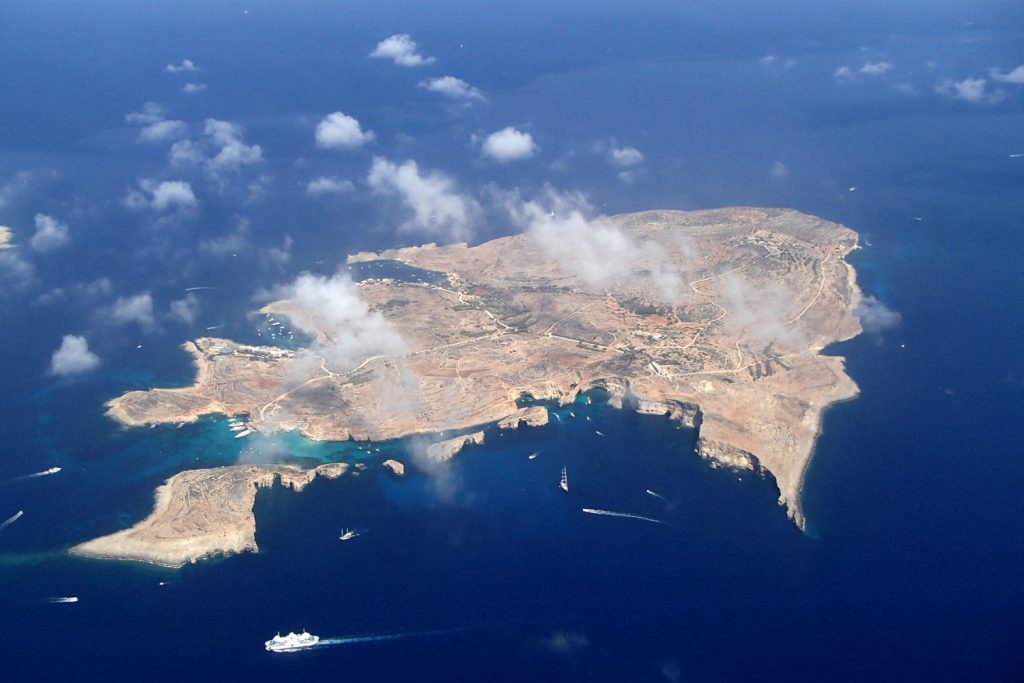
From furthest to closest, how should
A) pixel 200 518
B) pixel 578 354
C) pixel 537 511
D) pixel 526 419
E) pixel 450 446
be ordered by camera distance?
pixel 578 354 < pixel 526 419 < pixel 450 446 < pixel 537 511 < pixel 200 518

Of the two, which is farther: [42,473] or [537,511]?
[42,473]

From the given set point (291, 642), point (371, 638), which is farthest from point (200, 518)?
point (371, 638)

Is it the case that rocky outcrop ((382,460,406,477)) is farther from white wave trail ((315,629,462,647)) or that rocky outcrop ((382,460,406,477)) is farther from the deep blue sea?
white wave trail ((315,629,462,647))

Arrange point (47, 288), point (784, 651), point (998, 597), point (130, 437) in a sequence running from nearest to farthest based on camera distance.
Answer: point (784, 651)
point (998, 597)
point (130, 437)
point (47, 288)

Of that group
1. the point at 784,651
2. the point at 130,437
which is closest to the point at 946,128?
the point at 784,651

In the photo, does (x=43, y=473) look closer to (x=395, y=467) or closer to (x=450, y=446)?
(x=395, y=467)

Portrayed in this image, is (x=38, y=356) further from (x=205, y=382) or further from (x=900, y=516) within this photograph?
(x=900, y=516)
